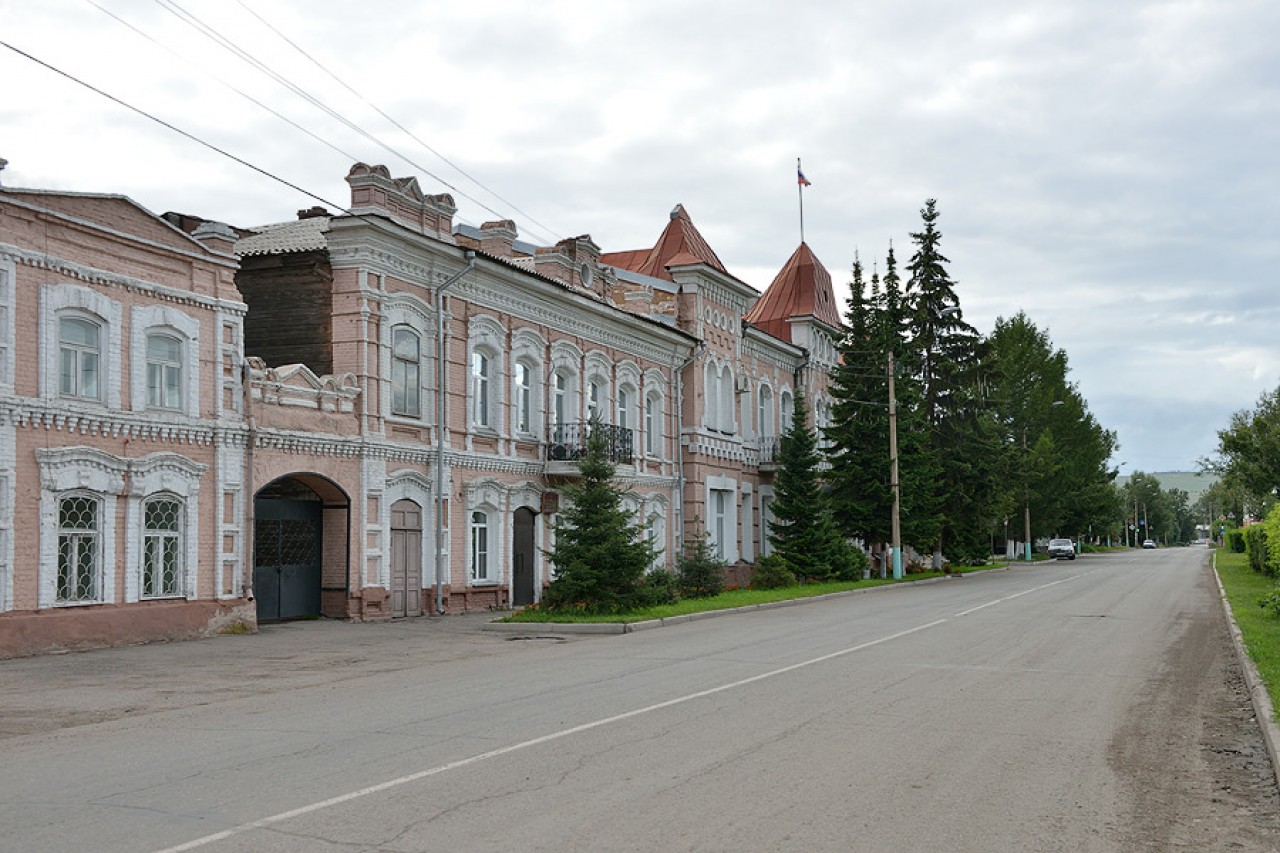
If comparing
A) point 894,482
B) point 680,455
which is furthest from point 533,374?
point 894,482

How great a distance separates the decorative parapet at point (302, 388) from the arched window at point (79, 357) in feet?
10.6

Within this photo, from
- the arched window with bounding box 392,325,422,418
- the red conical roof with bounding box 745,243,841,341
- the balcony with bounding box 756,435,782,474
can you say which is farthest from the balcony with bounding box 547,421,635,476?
the red conical roof with bounding box 745,243,841,341

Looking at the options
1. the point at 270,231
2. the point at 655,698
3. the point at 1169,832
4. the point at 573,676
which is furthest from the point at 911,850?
the point at 270,231

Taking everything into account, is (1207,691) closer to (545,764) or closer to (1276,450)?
(545,764)

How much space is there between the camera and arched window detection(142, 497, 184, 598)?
1967cm

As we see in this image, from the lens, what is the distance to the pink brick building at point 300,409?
17906mm

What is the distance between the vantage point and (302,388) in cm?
2281

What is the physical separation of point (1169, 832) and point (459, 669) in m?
10.2

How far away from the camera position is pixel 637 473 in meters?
35.9

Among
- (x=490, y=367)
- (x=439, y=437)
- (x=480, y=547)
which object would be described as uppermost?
(x=490, y=367)

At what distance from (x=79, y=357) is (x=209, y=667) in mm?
5815

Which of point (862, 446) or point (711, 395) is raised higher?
point (711, 395)

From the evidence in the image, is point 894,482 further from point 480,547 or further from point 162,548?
point 162,548

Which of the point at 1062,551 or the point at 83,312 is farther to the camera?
the point at 1062,551
